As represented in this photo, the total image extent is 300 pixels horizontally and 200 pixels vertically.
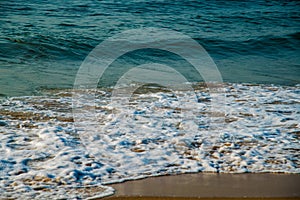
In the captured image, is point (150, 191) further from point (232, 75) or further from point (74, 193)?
point (232, 75)

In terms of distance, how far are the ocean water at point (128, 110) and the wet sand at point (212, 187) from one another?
11cm

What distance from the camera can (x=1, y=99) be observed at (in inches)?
206

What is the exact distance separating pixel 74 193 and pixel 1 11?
859 centimetres

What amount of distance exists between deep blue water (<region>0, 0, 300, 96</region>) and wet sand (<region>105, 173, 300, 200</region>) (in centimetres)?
288

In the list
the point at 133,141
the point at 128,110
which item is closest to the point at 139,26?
the point at 128,110

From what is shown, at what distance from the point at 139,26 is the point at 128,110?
5890 mm

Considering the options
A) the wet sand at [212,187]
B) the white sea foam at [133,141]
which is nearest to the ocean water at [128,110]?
the white sea foam at [133,141]

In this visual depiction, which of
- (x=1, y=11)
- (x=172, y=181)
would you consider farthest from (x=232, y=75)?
(x=1, y=11)

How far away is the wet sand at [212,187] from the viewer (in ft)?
9.97

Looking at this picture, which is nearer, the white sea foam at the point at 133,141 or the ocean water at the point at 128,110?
the white sea foam at the point at 133,141

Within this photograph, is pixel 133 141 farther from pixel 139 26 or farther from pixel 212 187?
pixel 139 26

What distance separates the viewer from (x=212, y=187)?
10.5 feet

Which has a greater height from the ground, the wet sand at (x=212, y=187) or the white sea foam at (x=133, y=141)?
the white sea foam at (x=133, y=141)

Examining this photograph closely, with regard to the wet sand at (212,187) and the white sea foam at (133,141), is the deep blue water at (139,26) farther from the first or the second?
the wet sand at (212,187)
